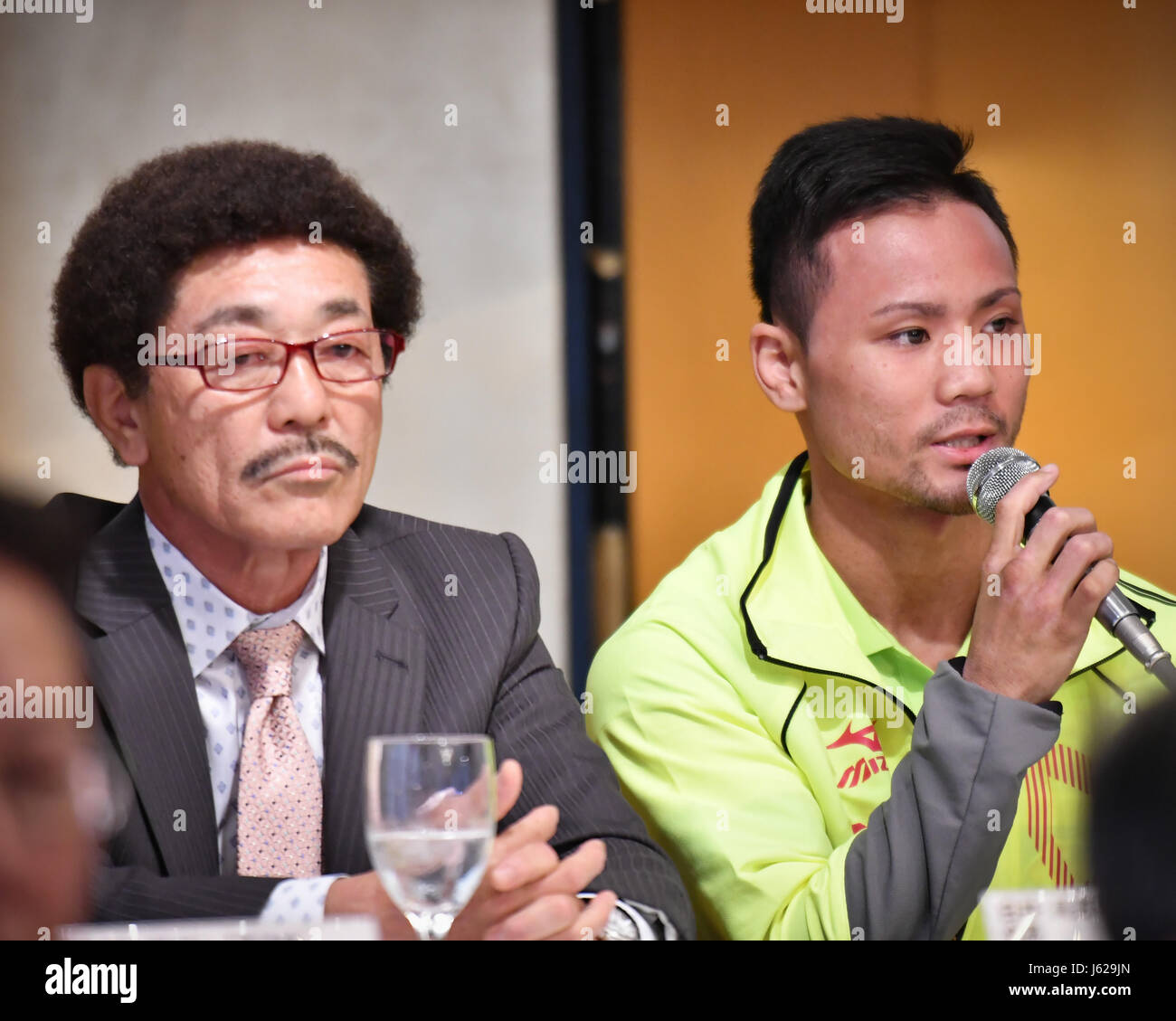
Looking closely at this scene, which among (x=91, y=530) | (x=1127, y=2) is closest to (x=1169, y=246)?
(x=1127, y=2)

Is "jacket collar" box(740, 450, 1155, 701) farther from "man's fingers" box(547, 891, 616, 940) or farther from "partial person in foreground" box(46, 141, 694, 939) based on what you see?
"man's fingers" box(547, 891, 616, 940)

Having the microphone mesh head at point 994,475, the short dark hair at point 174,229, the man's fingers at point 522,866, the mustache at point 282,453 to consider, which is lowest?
the man's fingers at point 522,866

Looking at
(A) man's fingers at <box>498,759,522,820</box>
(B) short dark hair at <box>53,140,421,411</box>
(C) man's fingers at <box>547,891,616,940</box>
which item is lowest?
(C) man's fingers at <box>547,891,616,940</box>

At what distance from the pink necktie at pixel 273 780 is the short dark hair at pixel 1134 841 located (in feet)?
3.43

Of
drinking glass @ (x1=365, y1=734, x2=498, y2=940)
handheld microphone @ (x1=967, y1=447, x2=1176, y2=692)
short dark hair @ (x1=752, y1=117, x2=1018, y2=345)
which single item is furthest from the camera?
short dark hair @ (x1=752, y1=117, x2=1018, y2=345)

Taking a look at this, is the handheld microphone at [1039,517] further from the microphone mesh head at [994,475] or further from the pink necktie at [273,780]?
the pink necktie at [273,780]

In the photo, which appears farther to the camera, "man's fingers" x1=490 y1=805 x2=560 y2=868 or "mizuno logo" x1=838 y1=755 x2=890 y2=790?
"mizuno logo" x1=838 y1=755 x2=890 y2=790

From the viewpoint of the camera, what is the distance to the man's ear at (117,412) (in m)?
1.76

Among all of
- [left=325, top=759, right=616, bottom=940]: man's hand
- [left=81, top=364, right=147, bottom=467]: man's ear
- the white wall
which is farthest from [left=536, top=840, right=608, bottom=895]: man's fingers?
the white wall

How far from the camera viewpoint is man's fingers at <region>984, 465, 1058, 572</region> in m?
1.51

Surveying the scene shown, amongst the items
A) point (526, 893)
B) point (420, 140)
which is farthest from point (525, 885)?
point (420, 140)

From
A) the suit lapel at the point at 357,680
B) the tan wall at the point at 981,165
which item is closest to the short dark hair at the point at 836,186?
the tan wall at the point at 981,165
